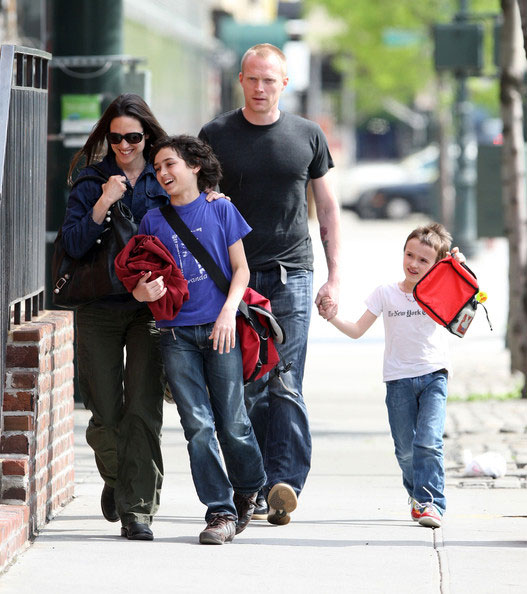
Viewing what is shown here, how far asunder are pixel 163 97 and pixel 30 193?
43.1 feet

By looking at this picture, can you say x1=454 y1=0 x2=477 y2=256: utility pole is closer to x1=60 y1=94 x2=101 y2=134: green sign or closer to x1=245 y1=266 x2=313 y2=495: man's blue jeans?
x1=60 y1=94 x2=101 y2=134: green sign

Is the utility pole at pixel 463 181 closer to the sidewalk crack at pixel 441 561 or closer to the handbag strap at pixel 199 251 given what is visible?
the sidewalk crack at pixel 441 561

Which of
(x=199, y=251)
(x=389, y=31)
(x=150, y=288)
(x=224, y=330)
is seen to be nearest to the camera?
(x=150, y=288)

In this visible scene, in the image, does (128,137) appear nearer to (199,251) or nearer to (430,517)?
(199,251)

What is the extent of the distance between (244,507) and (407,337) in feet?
3.48

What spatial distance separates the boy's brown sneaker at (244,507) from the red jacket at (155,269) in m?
0.94

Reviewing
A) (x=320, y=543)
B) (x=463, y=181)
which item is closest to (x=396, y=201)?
(x=463, y=181)

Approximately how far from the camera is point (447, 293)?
19.6 feet

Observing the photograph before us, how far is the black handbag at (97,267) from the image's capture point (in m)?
→ 5.62

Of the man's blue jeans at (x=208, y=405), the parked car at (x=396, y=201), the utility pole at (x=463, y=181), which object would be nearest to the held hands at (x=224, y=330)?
the man's blue jeans at (x=208, y=405)

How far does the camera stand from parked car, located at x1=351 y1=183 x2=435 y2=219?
36750 mm

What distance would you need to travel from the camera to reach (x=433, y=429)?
6.15 m

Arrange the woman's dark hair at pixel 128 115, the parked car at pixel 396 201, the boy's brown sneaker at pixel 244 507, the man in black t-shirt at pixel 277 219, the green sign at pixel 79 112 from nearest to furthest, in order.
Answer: the woman's dark hair at pixel 128 115, the boy's brown sneaker at pixel 244 507, the man in black t-shirt at pixel 277 219, the green sign at pixel 79 112, the parked car at pixel 396 201

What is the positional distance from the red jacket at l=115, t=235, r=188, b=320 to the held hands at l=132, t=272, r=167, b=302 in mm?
26
